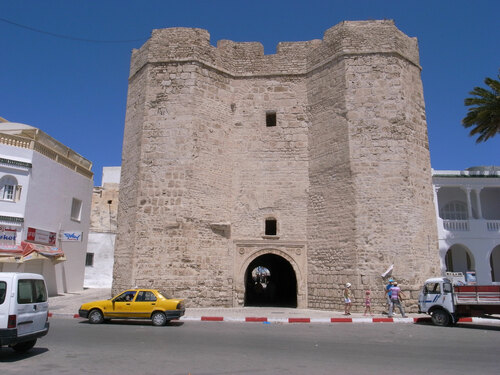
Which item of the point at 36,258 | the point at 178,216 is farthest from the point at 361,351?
the point at 36,258

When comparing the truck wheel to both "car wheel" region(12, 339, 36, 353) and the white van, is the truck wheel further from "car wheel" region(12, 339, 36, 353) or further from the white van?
"car wheel" region(12, 339, 36, 353)

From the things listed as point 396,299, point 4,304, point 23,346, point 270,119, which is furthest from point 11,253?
point 396,299

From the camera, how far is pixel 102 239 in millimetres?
25359

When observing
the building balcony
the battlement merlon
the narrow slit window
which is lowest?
the narrow slit window

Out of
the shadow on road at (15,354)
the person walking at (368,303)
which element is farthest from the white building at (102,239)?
the shadow on road at (15,354)

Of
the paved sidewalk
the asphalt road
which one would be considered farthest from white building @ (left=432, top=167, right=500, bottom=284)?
the asphalt road

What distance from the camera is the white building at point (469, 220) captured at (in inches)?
745

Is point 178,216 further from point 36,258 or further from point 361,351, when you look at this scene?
point 361,351

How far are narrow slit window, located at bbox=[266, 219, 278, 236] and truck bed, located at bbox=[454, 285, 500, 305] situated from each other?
6.68m

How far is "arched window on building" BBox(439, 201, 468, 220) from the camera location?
20234mm

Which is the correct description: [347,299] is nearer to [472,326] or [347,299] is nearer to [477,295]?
[472,326]

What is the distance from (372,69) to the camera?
1496 cm

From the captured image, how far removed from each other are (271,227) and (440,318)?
264 inches

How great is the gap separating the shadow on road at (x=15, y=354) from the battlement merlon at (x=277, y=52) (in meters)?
11.7
